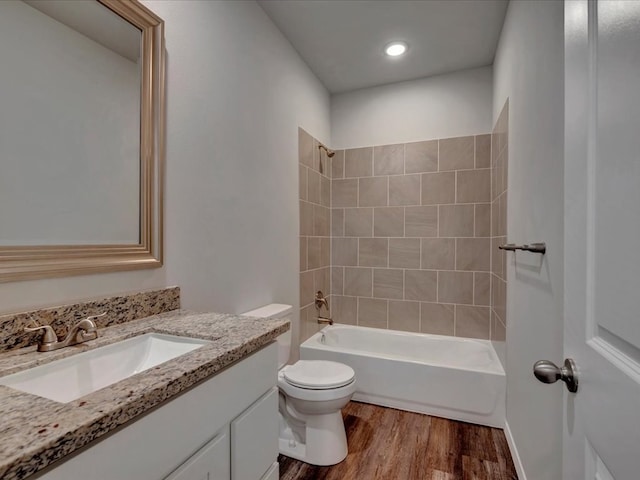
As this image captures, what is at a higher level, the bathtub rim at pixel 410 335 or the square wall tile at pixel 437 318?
the square wall tile at pixel 437 318

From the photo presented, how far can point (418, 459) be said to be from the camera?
5.90ft

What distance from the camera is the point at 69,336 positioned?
3.01ft

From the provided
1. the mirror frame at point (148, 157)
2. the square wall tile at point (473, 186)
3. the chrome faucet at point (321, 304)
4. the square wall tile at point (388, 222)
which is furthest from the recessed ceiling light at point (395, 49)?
the chrome faucet at point (321, 304)

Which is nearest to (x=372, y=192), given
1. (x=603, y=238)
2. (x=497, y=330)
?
(x=497, y=330)

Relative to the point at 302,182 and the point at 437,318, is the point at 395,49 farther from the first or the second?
the point at 437,318

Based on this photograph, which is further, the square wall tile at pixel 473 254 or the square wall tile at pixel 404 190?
the square wall tile at pixel 404 190

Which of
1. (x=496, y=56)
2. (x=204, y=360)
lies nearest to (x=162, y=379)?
(x=204, y=360)

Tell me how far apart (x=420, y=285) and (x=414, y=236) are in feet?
1.48

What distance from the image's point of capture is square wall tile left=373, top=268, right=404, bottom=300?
2.94m

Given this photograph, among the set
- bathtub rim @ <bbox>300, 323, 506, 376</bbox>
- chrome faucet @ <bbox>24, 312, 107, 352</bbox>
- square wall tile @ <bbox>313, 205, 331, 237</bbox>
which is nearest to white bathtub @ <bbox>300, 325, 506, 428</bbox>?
bathtub rim @ <bbox>300, 323, 506, 376</bbox>

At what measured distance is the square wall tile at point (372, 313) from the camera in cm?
300

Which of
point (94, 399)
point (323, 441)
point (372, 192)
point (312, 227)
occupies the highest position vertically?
point (372, 192)

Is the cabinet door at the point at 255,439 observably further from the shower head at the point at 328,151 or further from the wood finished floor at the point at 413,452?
the shower head at the point at 328,151

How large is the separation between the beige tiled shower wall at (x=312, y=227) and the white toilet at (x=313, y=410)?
705 mm
